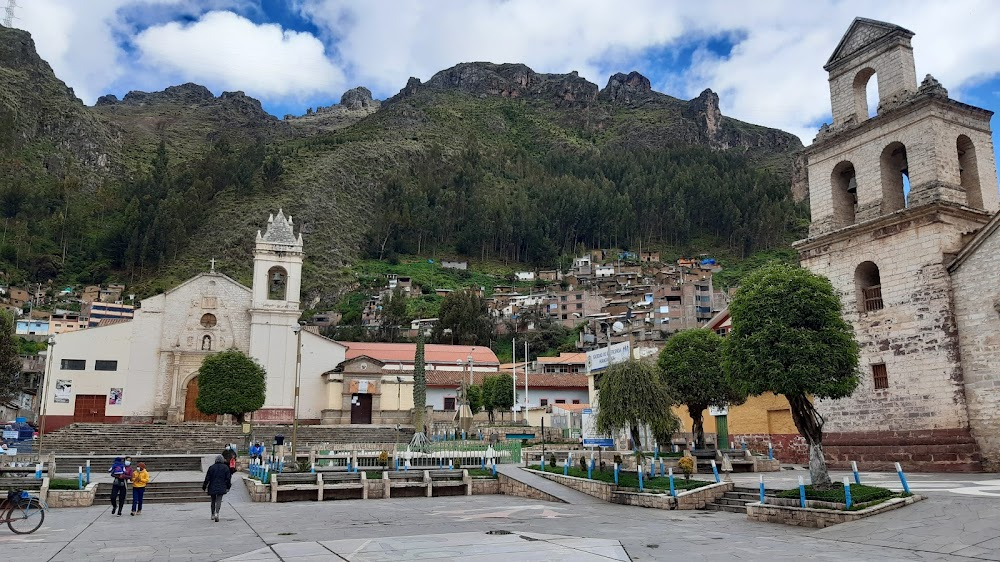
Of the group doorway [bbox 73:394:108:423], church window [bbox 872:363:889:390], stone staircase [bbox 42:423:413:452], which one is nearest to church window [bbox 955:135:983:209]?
church window [bbox 872:363:889:390]

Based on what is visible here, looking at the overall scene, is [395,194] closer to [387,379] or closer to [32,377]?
[32,377]

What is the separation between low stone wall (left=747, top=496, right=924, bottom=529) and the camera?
1241cm

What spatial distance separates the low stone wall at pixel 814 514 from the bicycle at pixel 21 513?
45.1 feet

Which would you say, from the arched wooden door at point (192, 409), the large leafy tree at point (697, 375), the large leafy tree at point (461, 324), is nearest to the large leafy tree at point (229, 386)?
the arched wooden door at point (192, 409)

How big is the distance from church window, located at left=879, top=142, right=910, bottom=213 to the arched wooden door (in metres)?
41.7

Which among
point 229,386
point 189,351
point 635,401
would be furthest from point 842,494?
point 189,351

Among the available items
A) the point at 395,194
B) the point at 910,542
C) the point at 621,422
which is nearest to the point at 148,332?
the point at 621,422

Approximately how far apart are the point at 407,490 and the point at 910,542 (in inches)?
545

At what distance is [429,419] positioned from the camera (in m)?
47.6

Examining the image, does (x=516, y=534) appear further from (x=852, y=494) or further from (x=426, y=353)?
(x=426, y=353)

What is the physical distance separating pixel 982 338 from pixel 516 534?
15.0 metres

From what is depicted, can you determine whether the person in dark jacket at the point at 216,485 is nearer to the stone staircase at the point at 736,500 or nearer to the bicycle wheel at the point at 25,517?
the bicycle wheel at the point at 25,517

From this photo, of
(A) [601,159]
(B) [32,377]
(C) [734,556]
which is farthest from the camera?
(A) [601,159]

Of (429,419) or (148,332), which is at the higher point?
(148,332)
